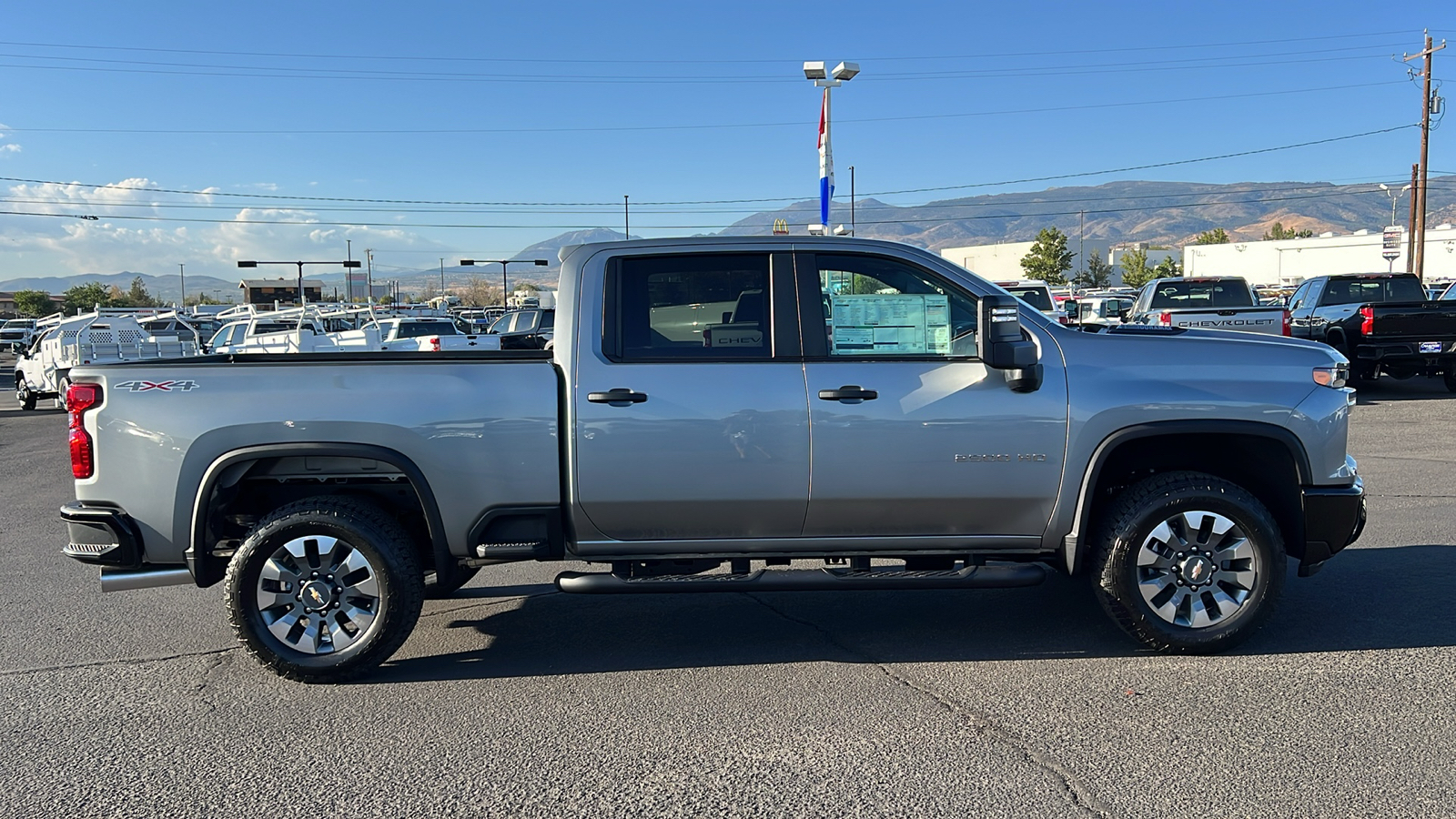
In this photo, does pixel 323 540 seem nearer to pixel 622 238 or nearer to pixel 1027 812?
pixel 622 238

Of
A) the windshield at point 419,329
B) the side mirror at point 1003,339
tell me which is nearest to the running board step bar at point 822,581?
the side mirror at point 1003,339

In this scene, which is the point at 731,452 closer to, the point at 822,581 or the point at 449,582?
the point at 822,581

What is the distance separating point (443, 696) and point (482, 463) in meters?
1.02

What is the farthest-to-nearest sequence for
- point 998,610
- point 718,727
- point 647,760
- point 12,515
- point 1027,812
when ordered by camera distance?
1. point 12,515
2. point 998,610
3. point 718,727
4. point 647,760
5. point 1027,812

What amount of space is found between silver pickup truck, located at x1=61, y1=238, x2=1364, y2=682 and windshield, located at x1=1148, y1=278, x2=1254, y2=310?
13838 mm

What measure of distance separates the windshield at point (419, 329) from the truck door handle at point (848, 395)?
22.3 metres

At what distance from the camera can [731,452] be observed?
473 centimetres

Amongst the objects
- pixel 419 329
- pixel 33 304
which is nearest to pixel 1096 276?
pixel 419 329

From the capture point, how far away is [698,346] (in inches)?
191

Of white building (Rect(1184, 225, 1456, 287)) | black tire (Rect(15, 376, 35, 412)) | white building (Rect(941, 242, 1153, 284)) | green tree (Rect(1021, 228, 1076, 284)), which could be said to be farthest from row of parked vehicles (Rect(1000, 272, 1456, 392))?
white building (Rect(941, 242, 1153, 284))

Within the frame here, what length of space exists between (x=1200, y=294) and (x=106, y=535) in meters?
17.3

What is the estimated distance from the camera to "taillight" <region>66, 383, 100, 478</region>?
15.5 feet

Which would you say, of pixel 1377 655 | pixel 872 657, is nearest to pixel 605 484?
pixel 872 657

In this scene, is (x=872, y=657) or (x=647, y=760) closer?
(x=647, y=760)
